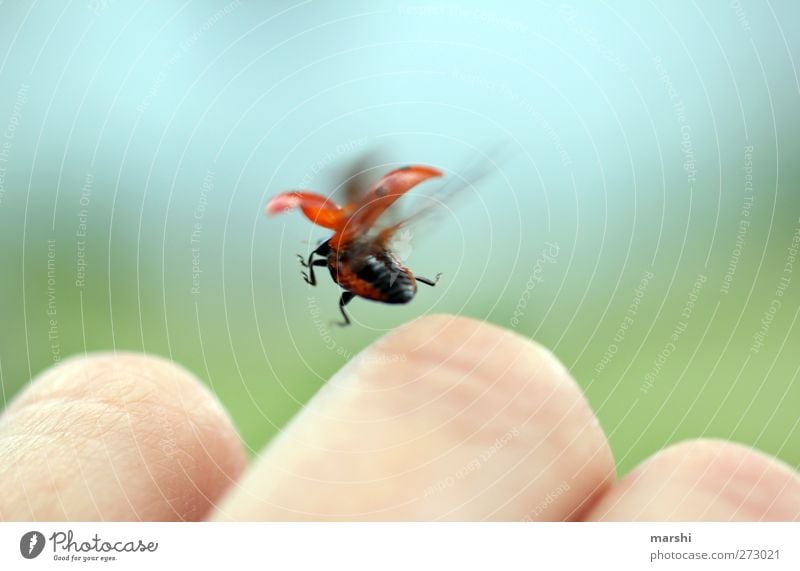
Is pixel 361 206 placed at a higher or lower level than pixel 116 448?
higher

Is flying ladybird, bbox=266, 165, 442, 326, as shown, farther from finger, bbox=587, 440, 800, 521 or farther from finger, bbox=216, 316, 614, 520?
finger, bbox=587, 440, 800, 521

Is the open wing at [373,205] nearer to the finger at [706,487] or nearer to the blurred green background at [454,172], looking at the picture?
the blurred green background at [454,172]

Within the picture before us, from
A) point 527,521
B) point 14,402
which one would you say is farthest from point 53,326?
point 527,521

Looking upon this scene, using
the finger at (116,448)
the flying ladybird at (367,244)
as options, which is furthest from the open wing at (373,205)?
the finger at (116,448)

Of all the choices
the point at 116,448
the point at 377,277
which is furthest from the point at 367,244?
the point at 116,448

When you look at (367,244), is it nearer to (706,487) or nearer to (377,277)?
(377,277)

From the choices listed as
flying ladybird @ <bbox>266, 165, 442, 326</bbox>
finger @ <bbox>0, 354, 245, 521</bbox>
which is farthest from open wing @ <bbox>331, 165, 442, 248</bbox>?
finger @ <bbox>0, 354, 245, 521</bbox>
